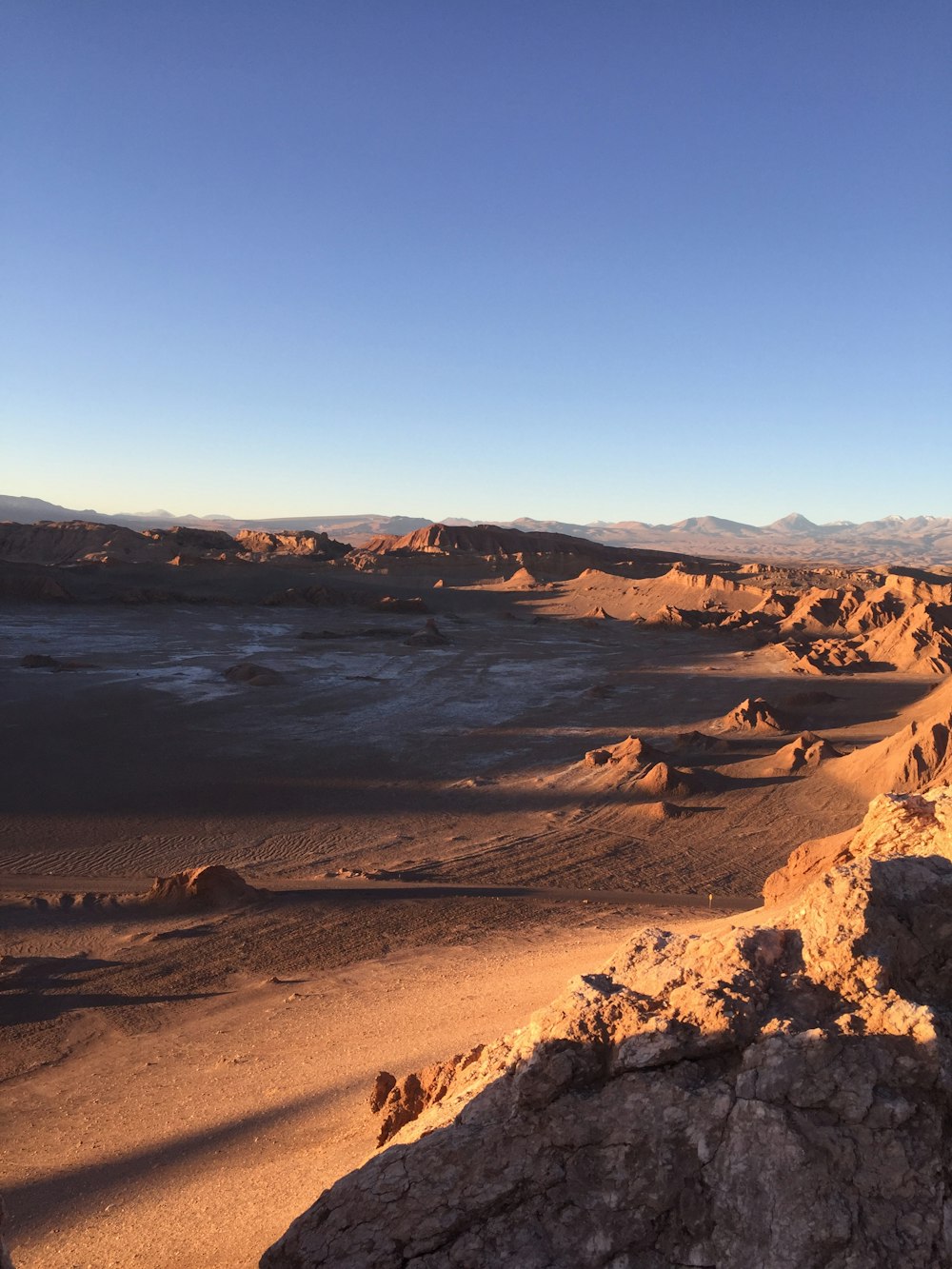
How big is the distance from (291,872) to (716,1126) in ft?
30.6

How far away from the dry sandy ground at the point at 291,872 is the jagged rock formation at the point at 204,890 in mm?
308

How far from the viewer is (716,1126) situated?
290 cm

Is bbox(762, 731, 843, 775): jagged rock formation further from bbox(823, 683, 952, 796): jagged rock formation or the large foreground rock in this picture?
the large foreground rock

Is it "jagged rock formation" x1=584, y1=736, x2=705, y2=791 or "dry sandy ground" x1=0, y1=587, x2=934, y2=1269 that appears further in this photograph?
"jagged rock formation" x1=584, y1=736, x2=705, y2=791

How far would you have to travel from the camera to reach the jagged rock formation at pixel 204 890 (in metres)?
9.92

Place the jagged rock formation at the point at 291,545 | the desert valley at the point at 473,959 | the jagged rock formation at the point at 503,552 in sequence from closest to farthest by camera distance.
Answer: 1. the desert valley at the point at 473,959
2. the jagged rock formation at the point at 503,552
3. the jagged rock formation at the point at 291,545

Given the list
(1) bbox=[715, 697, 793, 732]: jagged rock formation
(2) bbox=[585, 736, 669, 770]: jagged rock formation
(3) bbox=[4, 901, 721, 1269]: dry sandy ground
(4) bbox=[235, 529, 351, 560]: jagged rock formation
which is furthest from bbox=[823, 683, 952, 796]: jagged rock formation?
(4) bbox=[235, 529, 351, 560]: jagged rock formation

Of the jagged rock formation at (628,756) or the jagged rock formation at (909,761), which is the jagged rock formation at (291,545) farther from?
the jagged rock formation at (909,761)

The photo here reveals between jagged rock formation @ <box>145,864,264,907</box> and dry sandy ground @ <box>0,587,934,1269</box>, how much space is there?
0.31 metres

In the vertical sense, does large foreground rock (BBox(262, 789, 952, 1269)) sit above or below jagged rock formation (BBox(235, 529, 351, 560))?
below

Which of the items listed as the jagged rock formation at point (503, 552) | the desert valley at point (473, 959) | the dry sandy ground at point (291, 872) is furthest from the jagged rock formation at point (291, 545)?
the desert valley at point (473, 959)

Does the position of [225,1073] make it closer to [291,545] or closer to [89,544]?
[89,544]

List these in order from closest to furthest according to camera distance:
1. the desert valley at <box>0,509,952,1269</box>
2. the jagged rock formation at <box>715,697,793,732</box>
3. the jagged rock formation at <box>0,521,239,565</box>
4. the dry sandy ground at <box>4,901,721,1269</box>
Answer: the desert valley at <box>0,509,952,1269</box>, the dry sandy ground at <box>4,901,721,1269</box>, the jagged rock formation at <box>715,697,793,732</box>, the jagged rock formation at <box>0,521,239,565</box>

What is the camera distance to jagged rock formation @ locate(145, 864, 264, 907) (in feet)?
32.6
